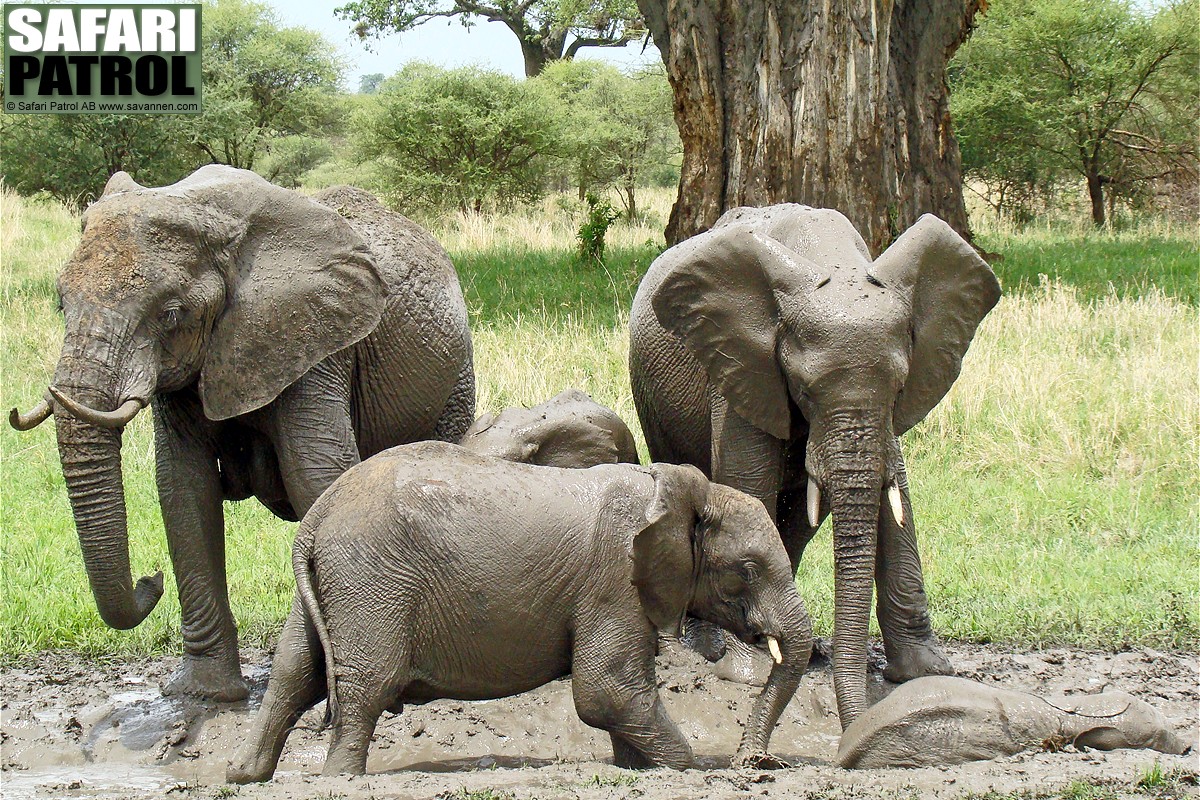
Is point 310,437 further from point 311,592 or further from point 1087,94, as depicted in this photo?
point 1087,94

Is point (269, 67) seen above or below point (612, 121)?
above

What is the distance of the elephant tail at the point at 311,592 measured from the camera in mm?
4570

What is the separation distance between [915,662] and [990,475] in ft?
11.4

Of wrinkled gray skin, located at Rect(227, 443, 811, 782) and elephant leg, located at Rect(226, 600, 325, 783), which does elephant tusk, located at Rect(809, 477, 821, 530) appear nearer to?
wrinkled gray skin, located at Rect(227, 443, 811, 782)

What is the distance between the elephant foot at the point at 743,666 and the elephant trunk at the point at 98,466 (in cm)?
258

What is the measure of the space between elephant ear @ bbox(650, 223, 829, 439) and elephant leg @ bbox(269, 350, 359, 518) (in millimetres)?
1415

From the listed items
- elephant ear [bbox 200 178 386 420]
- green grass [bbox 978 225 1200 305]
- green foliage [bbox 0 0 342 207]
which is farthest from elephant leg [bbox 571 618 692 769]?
green foliage [bbox 0 0 342 207]

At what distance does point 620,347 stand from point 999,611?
461cm

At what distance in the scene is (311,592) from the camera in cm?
465

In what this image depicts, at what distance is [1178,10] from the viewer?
2389cm

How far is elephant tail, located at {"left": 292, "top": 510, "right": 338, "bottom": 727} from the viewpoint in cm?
457

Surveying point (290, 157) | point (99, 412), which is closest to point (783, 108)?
point (99, 412)

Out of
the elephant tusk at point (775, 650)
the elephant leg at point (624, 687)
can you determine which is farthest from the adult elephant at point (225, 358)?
the elephant tusk at point (775, 650)

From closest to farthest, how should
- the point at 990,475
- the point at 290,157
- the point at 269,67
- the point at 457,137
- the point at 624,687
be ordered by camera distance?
the point at 624,687
the point at 990,475
the point at 457,137
the point at 269,67
the point at 290,157
